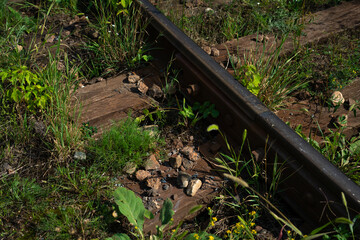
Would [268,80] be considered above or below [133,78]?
above

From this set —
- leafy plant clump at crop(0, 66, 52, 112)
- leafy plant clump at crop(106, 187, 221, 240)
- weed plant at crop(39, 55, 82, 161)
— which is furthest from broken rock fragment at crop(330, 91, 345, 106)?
leafy plant clump at crop(0, 66, 52, 112)

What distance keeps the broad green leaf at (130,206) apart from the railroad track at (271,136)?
0.99m

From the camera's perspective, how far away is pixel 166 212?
286cm

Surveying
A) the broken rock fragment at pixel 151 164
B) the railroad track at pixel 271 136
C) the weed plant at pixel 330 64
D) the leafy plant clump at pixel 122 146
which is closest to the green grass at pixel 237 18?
the weed plant at pixel 330 64

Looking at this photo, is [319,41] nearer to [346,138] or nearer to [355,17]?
[355,17]

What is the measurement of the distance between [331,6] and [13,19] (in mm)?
3670

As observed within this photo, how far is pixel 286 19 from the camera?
15.6 feet

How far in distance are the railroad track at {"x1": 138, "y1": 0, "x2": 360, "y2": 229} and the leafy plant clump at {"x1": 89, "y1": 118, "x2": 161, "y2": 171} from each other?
619 mm

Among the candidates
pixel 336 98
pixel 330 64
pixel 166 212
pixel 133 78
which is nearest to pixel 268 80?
pixel 336 98

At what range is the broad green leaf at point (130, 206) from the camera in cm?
282

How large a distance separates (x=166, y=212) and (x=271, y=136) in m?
0.92

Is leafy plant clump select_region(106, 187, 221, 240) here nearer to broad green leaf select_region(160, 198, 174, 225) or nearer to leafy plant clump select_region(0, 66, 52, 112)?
broad green leaf select_region(160, 198, 174, 225)

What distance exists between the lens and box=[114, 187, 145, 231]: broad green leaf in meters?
2.82

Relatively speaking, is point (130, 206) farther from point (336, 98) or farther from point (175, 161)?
point (336, 98)
